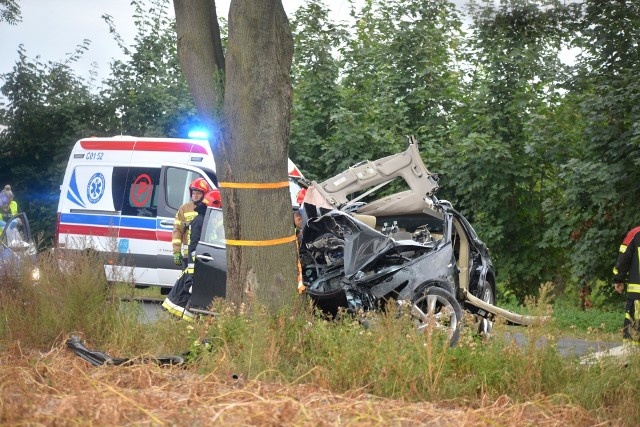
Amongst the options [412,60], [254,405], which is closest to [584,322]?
[412,60]

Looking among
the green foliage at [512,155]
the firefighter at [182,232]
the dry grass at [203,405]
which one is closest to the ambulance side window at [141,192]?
the firefighter at [182,232]

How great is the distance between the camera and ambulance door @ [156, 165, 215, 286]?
16797 millimetres

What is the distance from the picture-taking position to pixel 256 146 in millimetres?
9258

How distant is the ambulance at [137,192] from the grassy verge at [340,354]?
22.8 ft

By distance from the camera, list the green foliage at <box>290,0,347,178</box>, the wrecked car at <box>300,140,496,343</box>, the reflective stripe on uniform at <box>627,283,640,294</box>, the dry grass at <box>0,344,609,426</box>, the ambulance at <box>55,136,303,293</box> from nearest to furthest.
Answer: the dry grass at <box>0,344,609,426</box> < the wrecked car at <box>300,140,496,343</box> < the reflective stripe on uniform at <box>627,283,640,294</box> < the ambulance at <box>55,136,303,293</box> < the green foliage at <box>290,0,347,178</box>

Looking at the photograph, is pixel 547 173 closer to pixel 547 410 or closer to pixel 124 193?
pixel 124 193

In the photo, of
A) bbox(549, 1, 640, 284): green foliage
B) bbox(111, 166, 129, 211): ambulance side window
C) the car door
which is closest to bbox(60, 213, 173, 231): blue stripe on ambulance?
bbox(111, 166, 129, 211): ambulance side window

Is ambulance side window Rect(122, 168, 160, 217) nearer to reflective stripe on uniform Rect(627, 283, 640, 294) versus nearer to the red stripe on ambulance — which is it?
the red stripe on ambulance

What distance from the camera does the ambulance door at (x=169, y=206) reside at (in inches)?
661

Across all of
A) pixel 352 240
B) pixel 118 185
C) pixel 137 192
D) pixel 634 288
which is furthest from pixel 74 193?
pixel 634 288

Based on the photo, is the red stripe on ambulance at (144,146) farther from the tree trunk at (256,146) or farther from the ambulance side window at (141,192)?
the tree trunk at (256,146)

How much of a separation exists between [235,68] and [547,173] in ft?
30.5

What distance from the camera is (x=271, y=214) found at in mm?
9359

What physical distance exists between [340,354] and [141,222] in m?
10.3
